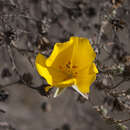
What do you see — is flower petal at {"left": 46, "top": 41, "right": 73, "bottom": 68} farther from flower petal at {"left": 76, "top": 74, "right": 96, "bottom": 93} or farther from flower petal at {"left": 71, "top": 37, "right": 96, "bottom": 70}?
flower petal at {"left": 76, "top": 74, "right": 96, "bottom": 93}

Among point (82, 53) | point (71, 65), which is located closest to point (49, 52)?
point (71, 65)

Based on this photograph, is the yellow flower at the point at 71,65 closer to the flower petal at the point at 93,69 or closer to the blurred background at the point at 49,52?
the flower petal at the point at 93,69

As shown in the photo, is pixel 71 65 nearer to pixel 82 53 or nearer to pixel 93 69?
pixel 82 53

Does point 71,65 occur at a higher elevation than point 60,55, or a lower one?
lower

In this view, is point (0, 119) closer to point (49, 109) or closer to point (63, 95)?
point (49, 109)

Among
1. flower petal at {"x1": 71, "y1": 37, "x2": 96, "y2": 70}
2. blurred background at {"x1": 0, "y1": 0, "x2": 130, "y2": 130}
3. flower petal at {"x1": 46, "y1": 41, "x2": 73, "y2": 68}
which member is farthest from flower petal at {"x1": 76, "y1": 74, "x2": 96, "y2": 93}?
blurred background at {"x1": 0, "y1": 0, "x2": 130, "y2": 130}

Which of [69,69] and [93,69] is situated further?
[69,69]

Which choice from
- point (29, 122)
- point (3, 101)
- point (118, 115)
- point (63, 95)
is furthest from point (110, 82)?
point (3, 101)
